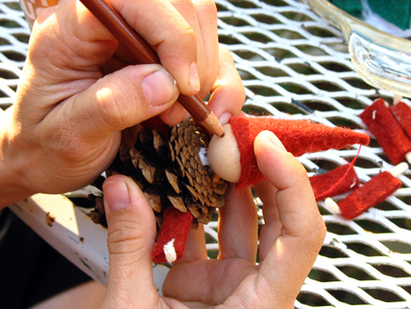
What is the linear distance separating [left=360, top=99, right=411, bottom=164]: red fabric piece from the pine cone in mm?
423

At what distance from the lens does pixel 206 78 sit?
1.86 ft

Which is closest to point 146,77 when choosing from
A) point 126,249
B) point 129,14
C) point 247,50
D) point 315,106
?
point 129,14

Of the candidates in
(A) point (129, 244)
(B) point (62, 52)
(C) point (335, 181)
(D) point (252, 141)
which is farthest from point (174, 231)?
(C) point (335, 181)

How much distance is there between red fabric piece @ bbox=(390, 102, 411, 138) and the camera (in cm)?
74

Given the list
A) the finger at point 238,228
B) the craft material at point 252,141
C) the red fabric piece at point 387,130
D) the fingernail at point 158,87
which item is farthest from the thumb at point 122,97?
the red fabric piece at point 387,130

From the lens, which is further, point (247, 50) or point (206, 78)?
point (247, 50)

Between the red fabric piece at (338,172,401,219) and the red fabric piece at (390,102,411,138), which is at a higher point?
the red fabric piece at (390,102,411,138)

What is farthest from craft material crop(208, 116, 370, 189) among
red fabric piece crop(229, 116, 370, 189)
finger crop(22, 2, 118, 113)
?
finger crop(22, 2, 118, 113)

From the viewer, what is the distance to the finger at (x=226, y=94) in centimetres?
57

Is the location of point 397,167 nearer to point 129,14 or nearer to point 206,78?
point 206,78

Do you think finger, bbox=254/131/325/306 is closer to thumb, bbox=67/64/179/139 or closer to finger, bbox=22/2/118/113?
thumb, bbox=67/64/179/139

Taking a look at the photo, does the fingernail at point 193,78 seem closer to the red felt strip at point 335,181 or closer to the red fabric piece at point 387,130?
the red felt strip at point 335,181

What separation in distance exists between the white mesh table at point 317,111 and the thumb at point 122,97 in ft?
1.03

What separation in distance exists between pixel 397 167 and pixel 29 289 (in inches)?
32.5
